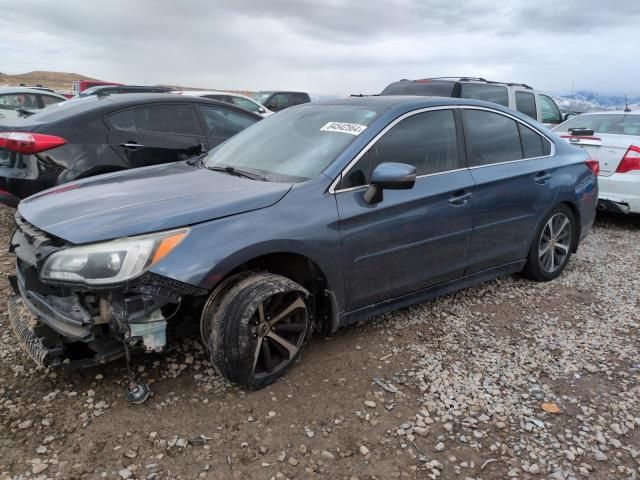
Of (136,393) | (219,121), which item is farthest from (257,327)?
(219,121)

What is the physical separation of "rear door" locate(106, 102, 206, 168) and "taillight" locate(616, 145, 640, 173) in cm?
503

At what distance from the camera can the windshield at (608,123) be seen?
688cm

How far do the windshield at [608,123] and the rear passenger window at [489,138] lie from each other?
3.67m

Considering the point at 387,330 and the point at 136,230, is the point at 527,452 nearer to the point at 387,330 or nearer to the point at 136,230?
the point at 387,330

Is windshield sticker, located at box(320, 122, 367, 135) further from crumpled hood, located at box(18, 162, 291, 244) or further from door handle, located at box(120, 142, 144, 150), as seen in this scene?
door handle, located at box(120, 142, 144, 150)

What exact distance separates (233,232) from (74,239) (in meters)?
0.76

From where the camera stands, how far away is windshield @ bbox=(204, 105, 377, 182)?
3182mm

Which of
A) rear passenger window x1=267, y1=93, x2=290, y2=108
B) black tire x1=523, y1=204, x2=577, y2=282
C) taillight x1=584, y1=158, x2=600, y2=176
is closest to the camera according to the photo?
→ black tire x1=523, y1=204, x2=577, y2=282

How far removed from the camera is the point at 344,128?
336 cm

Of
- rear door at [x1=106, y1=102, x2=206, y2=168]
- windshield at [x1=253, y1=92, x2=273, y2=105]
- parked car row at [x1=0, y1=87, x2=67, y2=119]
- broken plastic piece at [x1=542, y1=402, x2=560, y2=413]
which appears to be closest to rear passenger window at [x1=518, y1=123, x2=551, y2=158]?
broken plastic piece at [x1=542, y1=402, x2=560, y2=413]

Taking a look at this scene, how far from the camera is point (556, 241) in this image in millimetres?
4594

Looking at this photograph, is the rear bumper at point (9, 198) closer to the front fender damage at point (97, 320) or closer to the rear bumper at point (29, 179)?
the rear bumper at point (29, 179)

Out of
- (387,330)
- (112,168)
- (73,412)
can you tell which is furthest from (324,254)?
(112,168)

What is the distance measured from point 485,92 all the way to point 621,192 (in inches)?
105
